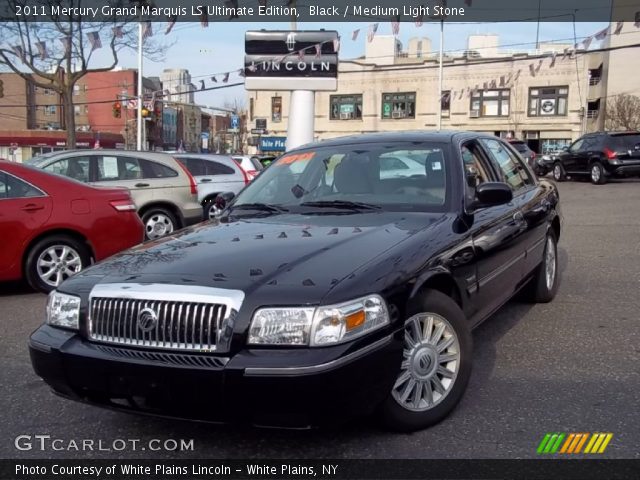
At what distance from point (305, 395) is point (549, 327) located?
10.2ft

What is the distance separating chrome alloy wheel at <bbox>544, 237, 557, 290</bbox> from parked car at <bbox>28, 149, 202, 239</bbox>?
20.1ft

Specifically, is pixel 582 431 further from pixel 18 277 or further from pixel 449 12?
pixel 449 12

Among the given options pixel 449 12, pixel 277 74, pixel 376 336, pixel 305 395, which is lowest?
pixel 305 395

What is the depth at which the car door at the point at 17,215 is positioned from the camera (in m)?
6.42

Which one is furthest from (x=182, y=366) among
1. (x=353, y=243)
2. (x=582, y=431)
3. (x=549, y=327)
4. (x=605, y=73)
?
(x=605, y=73)

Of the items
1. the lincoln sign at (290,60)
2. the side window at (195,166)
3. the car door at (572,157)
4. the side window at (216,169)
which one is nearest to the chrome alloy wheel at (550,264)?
the side window at (216,169)

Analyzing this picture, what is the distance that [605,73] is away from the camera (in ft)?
150

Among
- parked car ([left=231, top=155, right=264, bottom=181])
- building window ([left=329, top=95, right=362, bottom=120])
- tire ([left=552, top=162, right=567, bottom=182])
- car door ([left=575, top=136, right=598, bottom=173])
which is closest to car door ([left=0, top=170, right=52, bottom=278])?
parked car ([left=231, top=155, right=264, bottom=181])

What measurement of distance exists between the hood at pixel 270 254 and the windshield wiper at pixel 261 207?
0.67 ft

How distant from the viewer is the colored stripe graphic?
3080mm

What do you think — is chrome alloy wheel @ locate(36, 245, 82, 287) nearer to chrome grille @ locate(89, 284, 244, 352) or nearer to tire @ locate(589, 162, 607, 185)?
chrome grille @ locate(89, 284, 244, 352)

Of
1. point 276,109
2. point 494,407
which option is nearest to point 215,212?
point 494,407

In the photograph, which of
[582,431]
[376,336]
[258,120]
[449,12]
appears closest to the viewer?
[376,336]

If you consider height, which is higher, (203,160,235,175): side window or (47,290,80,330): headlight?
(203,160,235,175): side window
